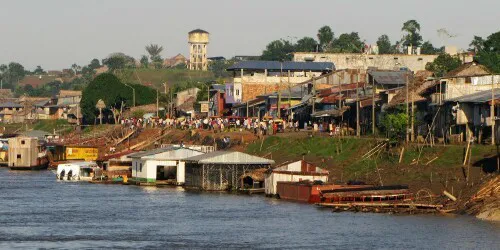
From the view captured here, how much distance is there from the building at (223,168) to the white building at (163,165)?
3.70m

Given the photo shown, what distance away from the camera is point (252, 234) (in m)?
59.7

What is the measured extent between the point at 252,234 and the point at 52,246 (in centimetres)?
989

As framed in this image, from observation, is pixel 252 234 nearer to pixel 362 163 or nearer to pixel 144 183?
pixel 362 163

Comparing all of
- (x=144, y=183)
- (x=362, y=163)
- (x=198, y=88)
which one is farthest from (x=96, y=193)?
(x=198, y=88)

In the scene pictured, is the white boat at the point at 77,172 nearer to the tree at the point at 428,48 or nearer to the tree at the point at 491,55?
the tree at the point at 491,55

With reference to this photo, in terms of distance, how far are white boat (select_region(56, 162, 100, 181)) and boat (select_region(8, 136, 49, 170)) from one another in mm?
19421

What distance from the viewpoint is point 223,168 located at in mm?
82375

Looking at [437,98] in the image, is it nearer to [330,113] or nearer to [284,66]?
[330,113]

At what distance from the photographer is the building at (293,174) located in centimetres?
Result: 7625

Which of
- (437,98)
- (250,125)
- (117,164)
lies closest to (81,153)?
(250,125)

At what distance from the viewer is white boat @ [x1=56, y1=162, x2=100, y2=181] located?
10138 centimetres

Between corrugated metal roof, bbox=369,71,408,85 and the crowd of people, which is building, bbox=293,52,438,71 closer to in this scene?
the crowd of people

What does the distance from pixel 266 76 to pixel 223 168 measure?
58.9m

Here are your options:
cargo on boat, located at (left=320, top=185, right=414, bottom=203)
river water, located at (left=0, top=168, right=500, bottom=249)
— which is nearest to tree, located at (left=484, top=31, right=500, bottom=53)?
river water, located at (left=0, top=168, right=500, bottom=249)
